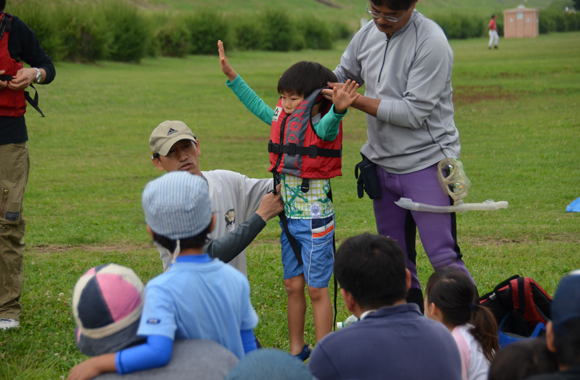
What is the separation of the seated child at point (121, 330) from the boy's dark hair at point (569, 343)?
1071 mm

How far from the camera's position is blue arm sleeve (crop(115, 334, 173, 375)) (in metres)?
1.94

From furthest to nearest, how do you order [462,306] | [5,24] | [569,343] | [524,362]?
[5,24]
[462,306]
[524,362]
[569,343]

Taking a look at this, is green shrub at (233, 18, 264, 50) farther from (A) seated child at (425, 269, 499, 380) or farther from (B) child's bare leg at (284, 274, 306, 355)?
(A) seated child at (425, 269, 499, 380)

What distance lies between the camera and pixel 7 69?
13.6ft

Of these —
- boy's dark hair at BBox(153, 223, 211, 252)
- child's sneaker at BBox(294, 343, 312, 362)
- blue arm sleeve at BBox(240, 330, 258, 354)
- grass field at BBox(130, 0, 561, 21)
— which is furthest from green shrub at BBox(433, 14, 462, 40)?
boy's dark hair at BBox(153, 223, 211, 252)

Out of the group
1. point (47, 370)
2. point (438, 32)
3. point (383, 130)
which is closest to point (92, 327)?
point (47, 370)

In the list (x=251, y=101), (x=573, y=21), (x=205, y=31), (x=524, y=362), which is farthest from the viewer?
(x=573, y=21)

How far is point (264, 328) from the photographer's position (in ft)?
14.0

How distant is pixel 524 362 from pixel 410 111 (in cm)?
174

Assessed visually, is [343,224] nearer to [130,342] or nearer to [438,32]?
[438,32]

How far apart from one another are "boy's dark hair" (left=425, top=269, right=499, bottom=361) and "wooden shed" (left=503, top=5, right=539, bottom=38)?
6715 cm

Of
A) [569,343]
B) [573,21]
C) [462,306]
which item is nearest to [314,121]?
[462,306]

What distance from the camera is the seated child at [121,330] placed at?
6.46ft

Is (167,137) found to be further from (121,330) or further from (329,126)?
(121,330)
